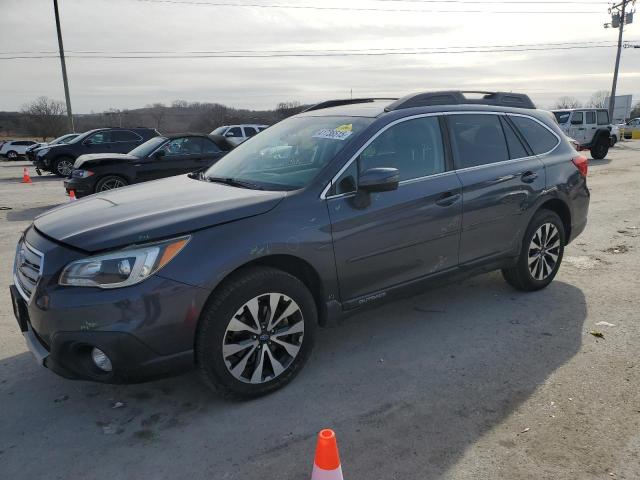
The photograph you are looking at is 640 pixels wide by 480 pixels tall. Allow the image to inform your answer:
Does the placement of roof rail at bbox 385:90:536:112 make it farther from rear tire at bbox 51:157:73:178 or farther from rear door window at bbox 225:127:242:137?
rear tire at bbox 51:157:73:178

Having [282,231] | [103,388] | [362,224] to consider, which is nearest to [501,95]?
[362,224]

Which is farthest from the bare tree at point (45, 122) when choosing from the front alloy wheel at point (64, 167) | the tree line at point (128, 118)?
the front alloy wheel at point (64, 167)

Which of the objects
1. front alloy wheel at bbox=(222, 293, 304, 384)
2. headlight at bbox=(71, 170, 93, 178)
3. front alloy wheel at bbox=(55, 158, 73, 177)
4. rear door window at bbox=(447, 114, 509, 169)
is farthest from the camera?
front alloy wheel at bbox=(55, 158, 73, 177)

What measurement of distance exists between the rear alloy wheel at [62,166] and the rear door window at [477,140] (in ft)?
55.3

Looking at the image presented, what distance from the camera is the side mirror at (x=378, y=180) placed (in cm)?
345

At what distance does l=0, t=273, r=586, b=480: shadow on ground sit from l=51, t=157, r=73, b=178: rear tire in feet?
52.7

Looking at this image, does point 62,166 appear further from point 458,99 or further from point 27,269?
point 458,99

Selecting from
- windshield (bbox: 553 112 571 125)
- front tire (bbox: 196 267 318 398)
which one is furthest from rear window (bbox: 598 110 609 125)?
front tire (bbox: 196 267 318 398)

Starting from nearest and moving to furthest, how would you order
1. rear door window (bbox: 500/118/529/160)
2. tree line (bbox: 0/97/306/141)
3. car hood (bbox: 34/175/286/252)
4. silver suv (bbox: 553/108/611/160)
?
car hood (bbox: 34/175/286/252) → rear door window (bbox: 500/118/529/160) → silver suv (bbox: 553/108/611/160) → tree line (bbox: 0/97/306/141)

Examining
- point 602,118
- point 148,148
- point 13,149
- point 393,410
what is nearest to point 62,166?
point 148,148

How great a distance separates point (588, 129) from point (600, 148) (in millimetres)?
917

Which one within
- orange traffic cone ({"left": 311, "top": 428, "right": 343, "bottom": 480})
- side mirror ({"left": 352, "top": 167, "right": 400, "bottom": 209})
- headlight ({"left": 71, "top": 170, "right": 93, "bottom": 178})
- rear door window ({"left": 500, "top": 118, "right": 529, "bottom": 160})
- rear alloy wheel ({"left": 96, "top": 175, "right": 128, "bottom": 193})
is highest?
rear door window ({"left": 500, "top": 118, "right": 529, "bottom": 160})

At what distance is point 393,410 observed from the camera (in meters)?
3.15

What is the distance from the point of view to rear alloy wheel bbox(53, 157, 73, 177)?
18.1 m
